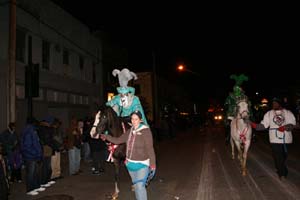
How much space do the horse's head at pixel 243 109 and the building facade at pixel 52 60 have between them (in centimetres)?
595

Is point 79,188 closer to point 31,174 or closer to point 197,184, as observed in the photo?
point 31,174

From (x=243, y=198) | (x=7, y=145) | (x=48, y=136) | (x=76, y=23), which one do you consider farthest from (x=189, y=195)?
(x=76, y=23)

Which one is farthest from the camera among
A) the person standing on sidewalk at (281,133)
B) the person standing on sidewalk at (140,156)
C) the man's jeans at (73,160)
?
the man's jeans at (73,160)

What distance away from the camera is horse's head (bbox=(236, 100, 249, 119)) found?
1047 centimetres

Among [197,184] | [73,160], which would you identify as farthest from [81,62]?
[197,184]

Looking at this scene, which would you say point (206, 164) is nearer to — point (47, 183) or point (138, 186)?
point (47, 183)

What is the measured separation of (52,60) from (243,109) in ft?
37.5

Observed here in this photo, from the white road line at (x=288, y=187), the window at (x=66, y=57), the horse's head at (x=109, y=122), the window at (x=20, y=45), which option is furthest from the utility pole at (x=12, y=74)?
the window at (x=66, y=57)

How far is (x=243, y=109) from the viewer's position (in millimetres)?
10555

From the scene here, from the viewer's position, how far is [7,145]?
9641mm

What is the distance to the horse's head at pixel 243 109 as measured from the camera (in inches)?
412

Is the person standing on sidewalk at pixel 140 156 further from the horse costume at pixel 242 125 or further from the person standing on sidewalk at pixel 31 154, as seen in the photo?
the horse costume at pixel 242 125

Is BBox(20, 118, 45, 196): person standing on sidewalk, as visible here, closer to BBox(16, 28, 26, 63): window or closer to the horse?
the horse

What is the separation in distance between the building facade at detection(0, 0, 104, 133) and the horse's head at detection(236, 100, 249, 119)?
19.5ft
